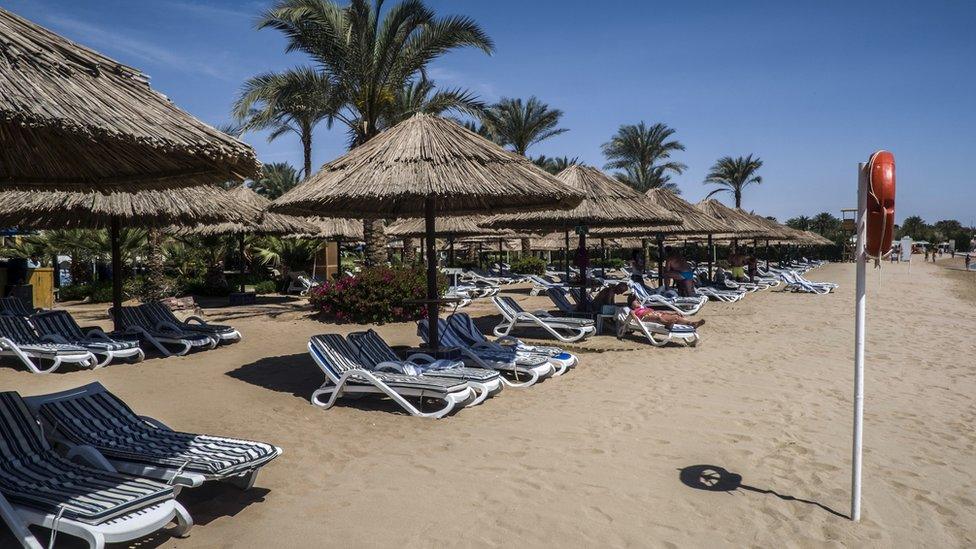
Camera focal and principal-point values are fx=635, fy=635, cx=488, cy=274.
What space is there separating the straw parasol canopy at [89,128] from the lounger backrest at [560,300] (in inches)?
323

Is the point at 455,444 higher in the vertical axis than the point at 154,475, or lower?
lower

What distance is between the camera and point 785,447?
4938mm

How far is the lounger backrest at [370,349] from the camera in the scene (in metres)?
6.57

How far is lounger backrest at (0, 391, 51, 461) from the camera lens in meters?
3.54

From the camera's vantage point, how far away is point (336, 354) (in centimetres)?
628

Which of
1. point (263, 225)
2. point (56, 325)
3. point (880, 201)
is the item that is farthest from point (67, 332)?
point (880, 201)

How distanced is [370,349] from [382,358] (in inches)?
6.3

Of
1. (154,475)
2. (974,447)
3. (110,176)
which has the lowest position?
(974,447)

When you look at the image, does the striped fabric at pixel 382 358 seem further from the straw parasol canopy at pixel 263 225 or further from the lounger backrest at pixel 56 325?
the straw parasol canopy at pixel 263 225

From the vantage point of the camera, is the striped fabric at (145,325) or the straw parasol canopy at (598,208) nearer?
the striped fabric at (145,325)

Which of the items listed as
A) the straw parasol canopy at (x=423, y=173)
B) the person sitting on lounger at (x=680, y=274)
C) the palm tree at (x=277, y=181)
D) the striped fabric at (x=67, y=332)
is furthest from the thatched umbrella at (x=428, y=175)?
the palm tree at (x=277, y=181)

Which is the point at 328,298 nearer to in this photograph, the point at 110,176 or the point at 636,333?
the point at 636,333

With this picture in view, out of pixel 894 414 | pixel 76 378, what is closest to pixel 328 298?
pixel 76 378

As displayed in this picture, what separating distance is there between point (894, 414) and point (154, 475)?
618 centimetres
